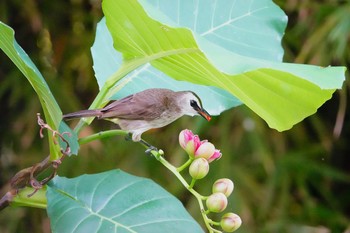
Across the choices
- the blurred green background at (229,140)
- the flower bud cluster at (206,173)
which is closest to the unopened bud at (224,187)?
the flower bud cluster at (206,173)

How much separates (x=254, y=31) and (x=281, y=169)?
153 cm

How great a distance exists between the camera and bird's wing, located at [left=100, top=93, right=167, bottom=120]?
780 mm

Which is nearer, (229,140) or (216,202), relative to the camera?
(216,202)

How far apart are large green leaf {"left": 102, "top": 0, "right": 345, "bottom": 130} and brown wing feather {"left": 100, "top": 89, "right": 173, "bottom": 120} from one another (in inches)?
2.9

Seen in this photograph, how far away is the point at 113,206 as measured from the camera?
68cm

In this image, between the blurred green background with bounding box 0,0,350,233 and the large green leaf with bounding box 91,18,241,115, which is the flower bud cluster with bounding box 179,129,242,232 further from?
the blurred green background with bounding box 0,0,350,233

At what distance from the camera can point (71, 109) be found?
239cm

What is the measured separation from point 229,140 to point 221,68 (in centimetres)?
189

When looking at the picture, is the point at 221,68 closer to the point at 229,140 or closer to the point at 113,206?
the point at 113,206

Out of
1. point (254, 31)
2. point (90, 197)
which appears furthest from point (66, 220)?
point (254, 31)

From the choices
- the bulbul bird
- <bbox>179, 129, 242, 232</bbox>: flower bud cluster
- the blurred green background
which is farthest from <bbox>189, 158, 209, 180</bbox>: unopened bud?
the blurred green background

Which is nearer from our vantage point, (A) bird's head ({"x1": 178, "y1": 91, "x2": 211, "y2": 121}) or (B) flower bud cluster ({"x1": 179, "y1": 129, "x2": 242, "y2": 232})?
(B) flower bud cluster ({"x1": 179, "y1": 129, "x2": 242, "y2": 232})

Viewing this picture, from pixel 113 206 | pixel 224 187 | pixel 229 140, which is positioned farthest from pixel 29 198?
pixel 229 140

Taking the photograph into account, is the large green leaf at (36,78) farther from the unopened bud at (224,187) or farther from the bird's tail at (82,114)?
the unopened bud at (224,187)
